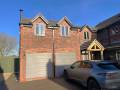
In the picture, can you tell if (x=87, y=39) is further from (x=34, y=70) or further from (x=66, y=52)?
(x=34, y=70)

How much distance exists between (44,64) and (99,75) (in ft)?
33.5

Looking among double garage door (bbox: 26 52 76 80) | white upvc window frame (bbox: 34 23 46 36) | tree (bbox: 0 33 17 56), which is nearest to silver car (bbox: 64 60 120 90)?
double garage door (bbox: 26 52 76 80)

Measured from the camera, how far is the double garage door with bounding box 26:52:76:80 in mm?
21000

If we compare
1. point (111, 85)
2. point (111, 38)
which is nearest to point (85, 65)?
point (111, 85)

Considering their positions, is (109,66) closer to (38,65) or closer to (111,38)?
(38,65)

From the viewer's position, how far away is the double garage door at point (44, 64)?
21000mm

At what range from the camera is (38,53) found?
21.5 metres

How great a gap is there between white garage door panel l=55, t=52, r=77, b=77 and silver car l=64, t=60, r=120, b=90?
7.20 meters

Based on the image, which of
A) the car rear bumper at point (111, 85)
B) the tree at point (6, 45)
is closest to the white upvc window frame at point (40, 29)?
the car rear bumper at point (111, 85)

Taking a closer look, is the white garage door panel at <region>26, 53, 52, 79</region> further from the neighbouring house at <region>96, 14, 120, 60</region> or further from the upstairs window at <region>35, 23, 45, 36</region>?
the neighbouring house at <region>96, 14, 120, 60</region>

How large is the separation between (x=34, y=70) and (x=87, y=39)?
12879 mm

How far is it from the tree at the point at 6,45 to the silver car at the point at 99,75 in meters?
43.4

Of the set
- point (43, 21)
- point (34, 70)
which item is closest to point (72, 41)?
point (43, 21)

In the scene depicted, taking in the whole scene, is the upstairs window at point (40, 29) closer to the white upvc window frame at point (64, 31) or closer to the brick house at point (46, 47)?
the brick house at point (46, 47)
